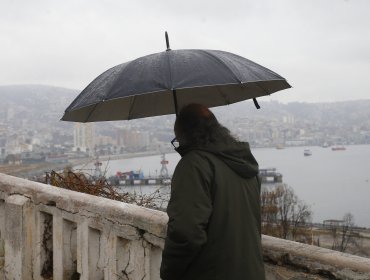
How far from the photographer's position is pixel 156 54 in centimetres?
275

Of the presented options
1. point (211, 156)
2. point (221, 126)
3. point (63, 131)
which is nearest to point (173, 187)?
point (211, 156)

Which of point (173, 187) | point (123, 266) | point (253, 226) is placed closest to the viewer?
point (173, 187)

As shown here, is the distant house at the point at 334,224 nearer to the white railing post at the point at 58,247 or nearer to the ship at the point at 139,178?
the ship at the point at 139,178

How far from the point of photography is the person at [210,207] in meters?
1.84

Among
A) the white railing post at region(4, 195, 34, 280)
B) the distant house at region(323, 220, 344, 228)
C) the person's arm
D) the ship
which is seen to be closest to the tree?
the distant house at region(323, 220, 344, 228)

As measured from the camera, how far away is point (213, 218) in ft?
6.29

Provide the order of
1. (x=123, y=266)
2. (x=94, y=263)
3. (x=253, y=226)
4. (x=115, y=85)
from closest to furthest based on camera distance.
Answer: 1. (x=253, y=226)
2. (x=115, y=85)
3. (x=123, y=266)
4. (x=94, y=263)

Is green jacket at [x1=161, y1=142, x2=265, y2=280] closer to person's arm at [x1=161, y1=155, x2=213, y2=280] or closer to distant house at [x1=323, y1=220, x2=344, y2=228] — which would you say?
person's arm at [x1=161, y1=155, x2=213, y2=280]

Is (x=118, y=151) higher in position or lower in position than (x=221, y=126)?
lower

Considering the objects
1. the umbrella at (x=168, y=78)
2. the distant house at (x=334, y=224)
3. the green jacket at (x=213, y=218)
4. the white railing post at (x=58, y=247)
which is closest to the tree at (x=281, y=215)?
the distant house at (x=334, y=224)

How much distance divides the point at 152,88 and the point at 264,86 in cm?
127

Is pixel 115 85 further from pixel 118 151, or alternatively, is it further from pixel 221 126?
pixel 118 151

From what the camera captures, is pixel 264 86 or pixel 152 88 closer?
pixel 152 88

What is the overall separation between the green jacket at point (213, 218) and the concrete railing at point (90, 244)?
0.97 ft
